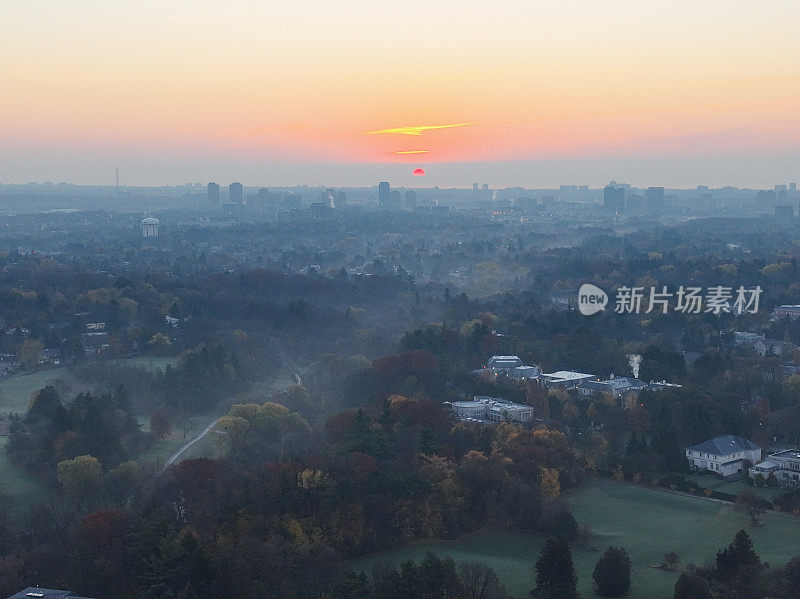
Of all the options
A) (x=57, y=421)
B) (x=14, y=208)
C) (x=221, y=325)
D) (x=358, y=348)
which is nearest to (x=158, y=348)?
(x=221, y=325)

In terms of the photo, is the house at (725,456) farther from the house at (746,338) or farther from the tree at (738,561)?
the house at (746,338)

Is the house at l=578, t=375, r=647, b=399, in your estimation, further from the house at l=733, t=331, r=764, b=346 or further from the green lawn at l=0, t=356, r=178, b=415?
the green lawn at l=0, t=356, r=178, b=415

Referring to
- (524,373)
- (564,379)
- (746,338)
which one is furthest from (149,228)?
(564,379)

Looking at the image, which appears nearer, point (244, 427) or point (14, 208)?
point (244, 427)

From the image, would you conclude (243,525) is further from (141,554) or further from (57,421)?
(57,421)

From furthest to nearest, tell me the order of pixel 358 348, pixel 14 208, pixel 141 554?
pixel 14 208 < pixel 358 348 < pixel 141 554

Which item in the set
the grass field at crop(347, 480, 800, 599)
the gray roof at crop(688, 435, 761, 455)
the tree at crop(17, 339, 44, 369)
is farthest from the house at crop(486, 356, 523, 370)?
the tree at crop(17, 339, 44, 369)
